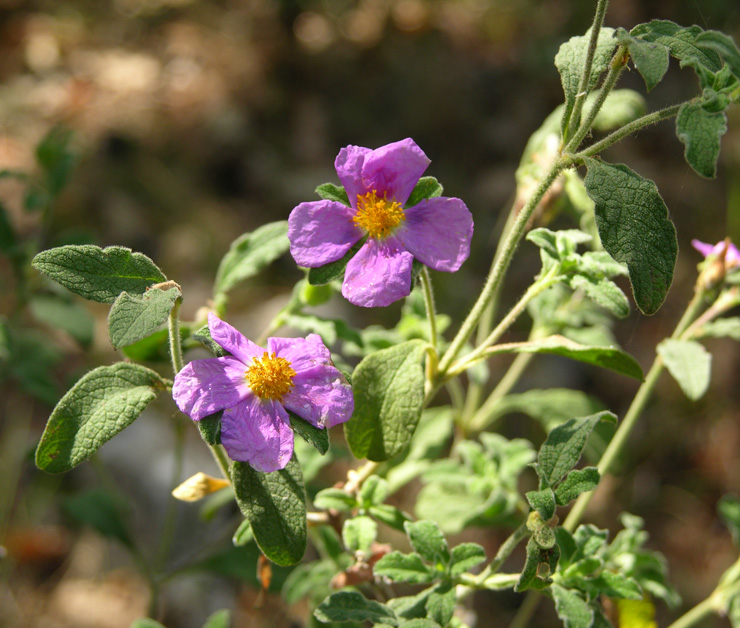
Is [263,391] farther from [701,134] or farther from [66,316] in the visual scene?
[66,316]

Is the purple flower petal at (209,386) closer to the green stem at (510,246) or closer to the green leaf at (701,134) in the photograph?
the green stem at (510,246)

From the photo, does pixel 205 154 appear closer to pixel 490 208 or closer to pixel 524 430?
pixel 490 208

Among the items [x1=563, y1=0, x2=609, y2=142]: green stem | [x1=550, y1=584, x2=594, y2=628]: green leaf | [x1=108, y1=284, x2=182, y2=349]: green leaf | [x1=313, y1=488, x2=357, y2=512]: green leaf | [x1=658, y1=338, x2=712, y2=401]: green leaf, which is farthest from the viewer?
[x1=658, y1=338, x2=712, y2=401]: green leaf

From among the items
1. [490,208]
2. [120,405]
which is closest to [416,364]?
[120,405]

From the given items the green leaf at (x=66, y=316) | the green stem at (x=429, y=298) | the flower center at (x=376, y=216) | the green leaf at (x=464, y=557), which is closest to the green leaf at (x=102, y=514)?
the green leaf at (x=66, y=316)

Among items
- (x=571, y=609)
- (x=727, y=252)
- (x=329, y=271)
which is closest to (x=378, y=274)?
(x=329, y=271)

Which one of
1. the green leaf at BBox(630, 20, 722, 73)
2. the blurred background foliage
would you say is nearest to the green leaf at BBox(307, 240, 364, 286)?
the green leaf at BBox(630, 20, 722, 73)

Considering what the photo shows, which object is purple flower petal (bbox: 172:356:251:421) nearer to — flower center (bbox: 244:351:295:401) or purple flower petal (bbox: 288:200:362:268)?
flower center (bbox: 244:351:295:401)

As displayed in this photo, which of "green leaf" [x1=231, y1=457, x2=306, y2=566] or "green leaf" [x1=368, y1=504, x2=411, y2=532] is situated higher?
"green leaf" [x1=231, y1=457, x2=306, y2=566]
